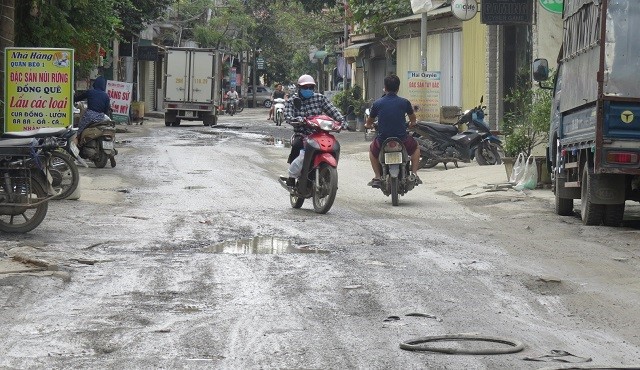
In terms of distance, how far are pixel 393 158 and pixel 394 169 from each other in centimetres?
15

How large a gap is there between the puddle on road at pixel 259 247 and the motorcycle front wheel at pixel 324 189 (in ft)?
7.99

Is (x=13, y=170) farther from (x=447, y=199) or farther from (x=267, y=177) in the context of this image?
(x=267, y=177)

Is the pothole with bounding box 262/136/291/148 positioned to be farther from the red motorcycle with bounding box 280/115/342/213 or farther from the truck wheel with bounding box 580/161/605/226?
the truck wheel with bounding box 580/161/605/226

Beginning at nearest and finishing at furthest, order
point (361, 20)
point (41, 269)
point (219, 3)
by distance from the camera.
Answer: point (41, 269) < point (361, 20) < point (219, 3)

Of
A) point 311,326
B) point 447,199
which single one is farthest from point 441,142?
point 311,326

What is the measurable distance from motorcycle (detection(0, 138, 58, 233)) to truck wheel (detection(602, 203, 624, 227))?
6077 mm

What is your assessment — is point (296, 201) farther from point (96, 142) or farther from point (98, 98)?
point (98, 98)

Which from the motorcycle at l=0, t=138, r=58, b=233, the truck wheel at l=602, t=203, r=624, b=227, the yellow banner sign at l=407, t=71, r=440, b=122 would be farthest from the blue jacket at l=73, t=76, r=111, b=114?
the truck wheel at l=602, t=203, r=624, b=227

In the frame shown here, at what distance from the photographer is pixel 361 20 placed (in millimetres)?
37344

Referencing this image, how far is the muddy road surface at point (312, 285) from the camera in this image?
6137 mm

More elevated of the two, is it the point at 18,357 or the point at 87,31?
the point at 87,31

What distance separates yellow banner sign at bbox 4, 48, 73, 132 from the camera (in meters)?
15.2

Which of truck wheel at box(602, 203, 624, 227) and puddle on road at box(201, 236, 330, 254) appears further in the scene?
truck wheel at box(602, 203, 624, 227)

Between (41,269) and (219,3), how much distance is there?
6992 centimetres
